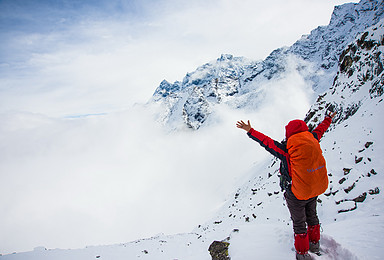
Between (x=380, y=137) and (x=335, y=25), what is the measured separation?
682 feet

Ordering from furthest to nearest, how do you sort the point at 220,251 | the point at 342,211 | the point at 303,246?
the point at 342,211
the point at 220,251
the point at 303,246

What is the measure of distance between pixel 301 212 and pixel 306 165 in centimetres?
118

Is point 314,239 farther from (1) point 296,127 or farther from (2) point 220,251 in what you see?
(2) point 220,251

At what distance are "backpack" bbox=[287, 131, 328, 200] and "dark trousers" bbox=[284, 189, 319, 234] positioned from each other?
33cm

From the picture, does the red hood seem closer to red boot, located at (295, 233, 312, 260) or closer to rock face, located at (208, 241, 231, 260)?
red boot, located at (295, 233, 312, 260)

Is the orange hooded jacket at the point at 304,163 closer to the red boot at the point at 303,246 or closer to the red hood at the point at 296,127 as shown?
the red hood at the point at 296,127

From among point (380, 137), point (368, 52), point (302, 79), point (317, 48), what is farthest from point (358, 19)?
point (380, 137)

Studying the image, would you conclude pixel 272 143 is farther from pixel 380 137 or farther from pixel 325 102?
pixel 325 102

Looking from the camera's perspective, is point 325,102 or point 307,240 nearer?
point 307,240

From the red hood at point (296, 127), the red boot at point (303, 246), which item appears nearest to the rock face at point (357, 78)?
the red hood at point (296, 127)

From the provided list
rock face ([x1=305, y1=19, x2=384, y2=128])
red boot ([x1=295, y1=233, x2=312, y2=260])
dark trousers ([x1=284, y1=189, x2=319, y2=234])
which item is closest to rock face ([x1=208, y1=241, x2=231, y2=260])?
red boot ([x1=295, y1=233, x2=312, y2=260])

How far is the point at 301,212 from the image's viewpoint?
390 cm

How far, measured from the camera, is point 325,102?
28359 millimetres

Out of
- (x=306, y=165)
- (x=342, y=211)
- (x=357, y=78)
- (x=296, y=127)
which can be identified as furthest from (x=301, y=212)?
(x=357, y=78)
